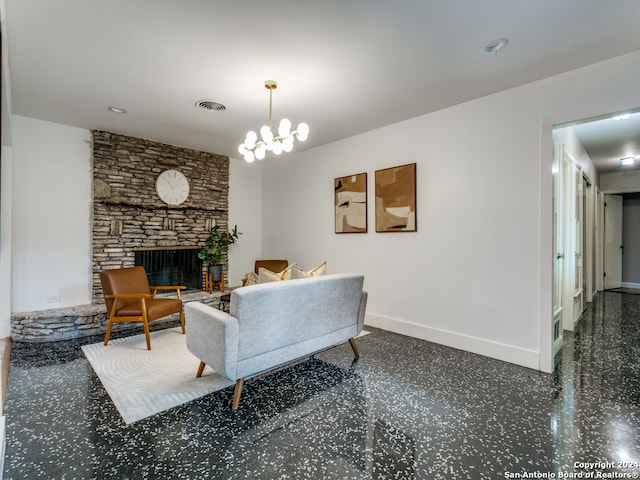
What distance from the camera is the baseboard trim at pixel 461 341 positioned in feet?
9.70

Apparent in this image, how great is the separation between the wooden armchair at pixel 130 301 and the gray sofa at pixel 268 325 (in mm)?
1105

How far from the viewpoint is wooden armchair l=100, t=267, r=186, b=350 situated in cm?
337

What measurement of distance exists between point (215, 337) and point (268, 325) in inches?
15.1

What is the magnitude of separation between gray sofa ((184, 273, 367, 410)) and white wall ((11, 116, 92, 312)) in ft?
8.85

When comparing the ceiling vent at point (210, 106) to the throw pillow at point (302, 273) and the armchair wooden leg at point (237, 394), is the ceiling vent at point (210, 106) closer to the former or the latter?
the throw pillow at point (302, 273)

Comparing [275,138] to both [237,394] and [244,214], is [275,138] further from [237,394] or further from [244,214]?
[244,214]

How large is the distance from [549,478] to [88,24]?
12.6ft

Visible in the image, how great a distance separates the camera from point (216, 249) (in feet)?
17.1

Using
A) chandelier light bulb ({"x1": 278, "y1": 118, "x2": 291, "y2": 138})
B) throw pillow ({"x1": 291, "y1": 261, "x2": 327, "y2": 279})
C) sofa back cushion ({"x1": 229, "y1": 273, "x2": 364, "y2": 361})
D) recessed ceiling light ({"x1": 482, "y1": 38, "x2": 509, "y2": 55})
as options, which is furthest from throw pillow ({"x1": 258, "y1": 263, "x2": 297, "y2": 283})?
recessed ceiling light ({"x1": 482, "y1": 38, "x2": 509, "y2": 55})

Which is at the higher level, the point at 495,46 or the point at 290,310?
the point at 495,46

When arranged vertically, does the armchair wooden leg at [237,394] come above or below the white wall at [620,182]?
below

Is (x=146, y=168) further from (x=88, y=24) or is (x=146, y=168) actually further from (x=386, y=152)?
(x=386, y=152)

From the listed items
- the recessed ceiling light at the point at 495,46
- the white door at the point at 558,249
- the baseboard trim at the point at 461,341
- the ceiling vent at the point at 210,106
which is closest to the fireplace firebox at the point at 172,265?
the ceiling vent at the point at 210,106

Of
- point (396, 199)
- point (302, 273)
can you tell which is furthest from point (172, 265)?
point (396, 199)
